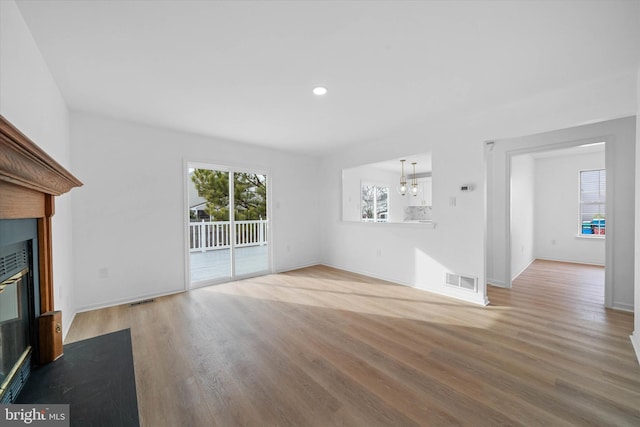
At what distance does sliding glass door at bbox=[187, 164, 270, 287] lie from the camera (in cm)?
429

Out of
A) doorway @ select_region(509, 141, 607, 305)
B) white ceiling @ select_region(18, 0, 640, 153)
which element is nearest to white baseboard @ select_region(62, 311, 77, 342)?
white ceiling @ select_region(18, 0, 640, 153)

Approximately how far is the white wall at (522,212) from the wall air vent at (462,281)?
1662 mm

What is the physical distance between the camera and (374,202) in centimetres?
757

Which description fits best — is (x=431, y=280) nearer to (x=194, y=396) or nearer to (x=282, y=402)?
(x=282, y=402)

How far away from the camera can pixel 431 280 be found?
147 inches

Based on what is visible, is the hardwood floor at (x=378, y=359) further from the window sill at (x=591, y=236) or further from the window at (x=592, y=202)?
the window at (x=592, y=202)

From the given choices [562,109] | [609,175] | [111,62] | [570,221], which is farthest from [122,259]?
[570,221]

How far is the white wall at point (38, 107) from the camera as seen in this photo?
140 centimetres

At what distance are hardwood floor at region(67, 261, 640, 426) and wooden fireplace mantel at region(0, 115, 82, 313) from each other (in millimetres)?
1066

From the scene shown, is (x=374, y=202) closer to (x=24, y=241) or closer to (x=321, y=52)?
(x=321, y=52)

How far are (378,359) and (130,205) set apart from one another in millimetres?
3579

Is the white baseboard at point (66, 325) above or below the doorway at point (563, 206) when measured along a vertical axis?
below

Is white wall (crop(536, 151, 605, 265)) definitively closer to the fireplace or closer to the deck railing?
the deck railing

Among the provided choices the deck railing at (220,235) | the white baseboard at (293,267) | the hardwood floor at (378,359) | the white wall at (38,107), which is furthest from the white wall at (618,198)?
the white wall at (38,107)
